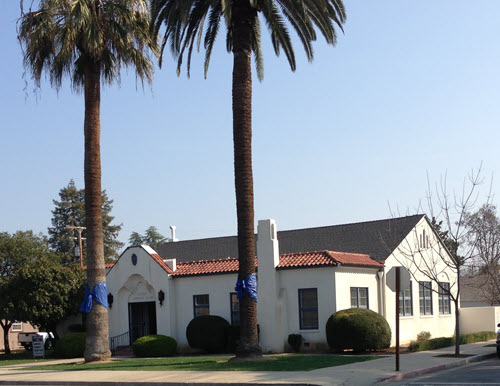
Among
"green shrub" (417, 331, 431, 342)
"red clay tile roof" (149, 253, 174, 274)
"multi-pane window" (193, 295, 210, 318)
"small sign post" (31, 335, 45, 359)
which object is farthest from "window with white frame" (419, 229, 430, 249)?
"small sign post" (31, 335, 45, 359)

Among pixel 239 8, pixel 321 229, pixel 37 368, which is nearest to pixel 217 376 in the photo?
pixel 37 368

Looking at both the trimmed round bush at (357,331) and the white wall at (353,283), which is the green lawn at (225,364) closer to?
the trimmed round bush at (357,331)

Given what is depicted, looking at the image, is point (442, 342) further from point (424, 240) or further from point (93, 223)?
point (93, 223)

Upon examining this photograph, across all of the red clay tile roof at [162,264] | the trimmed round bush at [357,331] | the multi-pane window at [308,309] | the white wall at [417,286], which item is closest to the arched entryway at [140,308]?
the red clay tile roof at [162,264]

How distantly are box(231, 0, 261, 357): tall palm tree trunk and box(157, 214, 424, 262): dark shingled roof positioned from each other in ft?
33.6

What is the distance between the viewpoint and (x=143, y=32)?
27.7 meters

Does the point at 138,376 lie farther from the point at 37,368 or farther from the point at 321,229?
the point at 321,229

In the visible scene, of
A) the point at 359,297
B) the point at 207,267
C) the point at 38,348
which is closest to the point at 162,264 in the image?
the point at 207,267

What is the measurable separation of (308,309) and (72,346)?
11.0 m

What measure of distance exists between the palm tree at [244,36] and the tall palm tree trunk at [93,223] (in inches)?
164

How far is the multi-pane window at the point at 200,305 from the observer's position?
32438 millimetres

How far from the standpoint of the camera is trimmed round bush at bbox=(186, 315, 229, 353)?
30141 millimetres

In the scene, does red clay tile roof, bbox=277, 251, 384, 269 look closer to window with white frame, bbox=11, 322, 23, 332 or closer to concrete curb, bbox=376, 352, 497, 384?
concrete curb, bbox=376, 352, 497, 384

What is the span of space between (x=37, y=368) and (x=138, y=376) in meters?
6.84
